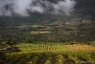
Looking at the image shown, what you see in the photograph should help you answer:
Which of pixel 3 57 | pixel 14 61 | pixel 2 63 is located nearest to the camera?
pixel 2 63

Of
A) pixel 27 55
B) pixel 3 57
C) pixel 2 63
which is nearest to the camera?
pixel 2 63

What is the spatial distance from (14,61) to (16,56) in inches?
275

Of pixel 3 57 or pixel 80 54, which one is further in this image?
pixel 80 54

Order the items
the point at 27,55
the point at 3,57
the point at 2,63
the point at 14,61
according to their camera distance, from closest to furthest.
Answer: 1. the point at 2,63
2. the point at 14,61
3. the point at 3,57
4. the point at 27,55

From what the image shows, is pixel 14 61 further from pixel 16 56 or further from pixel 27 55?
pixel 27 55

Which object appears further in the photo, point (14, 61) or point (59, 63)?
point (14, 61)

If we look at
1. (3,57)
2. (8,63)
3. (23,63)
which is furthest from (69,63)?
(3,57)

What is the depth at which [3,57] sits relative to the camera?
69125 mm

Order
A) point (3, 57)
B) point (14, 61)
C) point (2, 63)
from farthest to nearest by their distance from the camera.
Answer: point (3, 57), point (14, 61), point (2, 63)

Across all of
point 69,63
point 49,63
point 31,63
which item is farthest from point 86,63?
point 31,63

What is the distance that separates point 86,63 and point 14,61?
21024 millimetres

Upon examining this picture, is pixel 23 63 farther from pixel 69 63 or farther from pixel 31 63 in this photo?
pixel 69 63

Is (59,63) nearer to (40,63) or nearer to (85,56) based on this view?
(40,63)

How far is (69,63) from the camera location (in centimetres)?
6131
